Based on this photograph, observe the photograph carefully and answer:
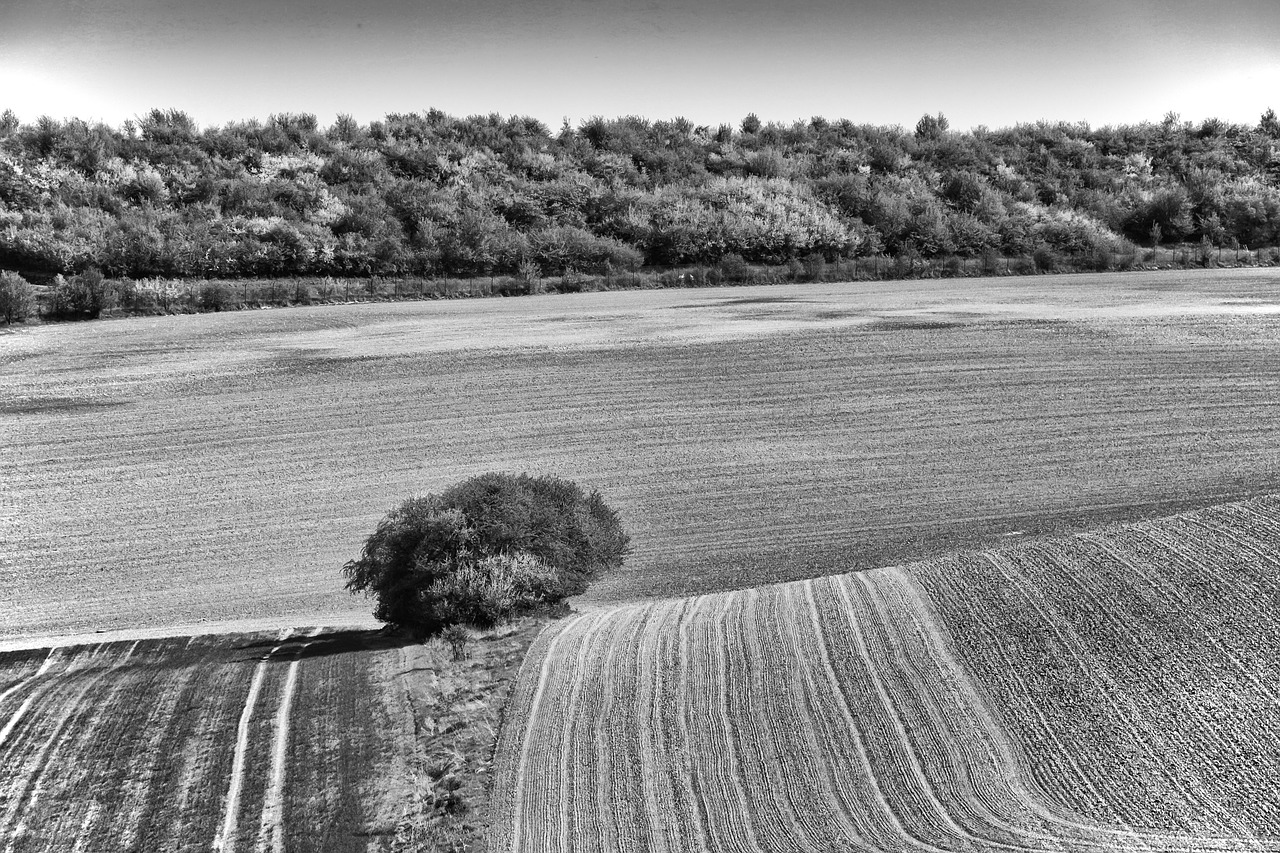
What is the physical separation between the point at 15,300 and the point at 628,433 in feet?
75.2

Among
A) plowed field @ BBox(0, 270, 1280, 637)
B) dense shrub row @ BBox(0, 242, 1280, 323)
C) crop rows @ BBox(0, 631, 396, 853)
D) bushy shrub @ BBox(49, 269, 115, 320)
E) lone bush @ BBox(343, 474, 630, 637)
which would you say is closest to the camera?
crop rows @ BBox(0, 631, 396, 853)

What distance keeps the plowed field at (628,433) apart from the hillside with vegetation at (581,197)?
30.2ft

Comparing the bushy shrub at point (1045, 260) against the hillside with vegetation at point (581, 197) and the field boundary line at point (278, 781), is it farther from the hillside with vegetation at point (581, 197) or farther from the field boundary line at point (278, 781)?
the field boundary line at point (278, 781)

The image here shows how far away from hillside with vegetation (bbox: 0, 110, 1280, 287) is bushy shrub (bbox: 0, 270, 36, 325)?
5.22 meters

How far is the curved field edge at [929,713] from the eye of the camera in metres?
9.87

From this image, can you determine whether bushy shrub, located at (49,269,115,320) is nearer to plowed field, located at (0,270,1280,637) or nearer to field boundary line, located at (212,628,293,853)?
plowed field, located at (0,270,1280,637)

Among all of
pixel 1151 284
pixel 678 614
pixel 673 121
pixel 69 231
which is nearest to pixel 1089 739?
pixel 678 614

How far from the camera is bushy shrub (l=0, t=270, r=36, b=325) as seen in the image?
37.6m

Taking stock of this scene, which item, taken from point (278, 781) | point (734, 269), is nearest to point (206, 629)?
point (278, 781)

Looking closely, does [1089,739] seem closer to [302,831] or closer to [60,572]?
[302,831]

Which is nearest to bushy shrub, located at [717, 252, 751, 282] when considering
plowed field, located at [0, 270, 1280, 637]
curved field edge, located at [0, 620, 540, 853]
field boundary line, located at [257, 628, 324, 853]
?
plowed field, located at [0, 270, 1280, 637]

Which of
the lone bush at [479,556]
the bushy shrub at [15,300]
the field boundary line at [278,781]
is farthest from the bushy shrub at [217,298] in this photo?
the field boundary line at [278,781]

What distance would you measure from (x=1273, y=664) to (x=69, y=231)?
4658 cm

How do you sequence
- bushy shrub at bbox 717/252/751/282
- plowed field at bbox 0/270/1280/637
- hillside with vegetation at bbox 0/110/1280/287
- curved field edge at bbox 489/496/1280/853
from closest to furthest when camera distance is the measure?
curved field edge at bbox 489/496/1280/853
plowed field at bbox 0/270/1280/637
hillside with vegetation at bbox 0/110/1280/287
bushy shrub at bbox 717/252/751/282
